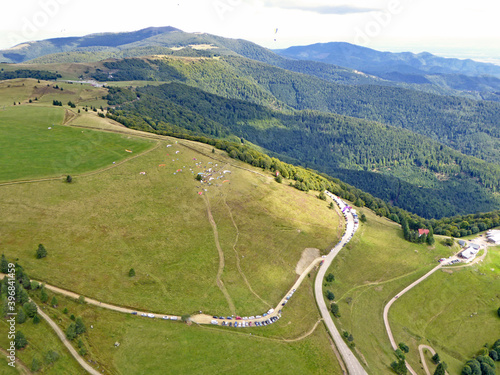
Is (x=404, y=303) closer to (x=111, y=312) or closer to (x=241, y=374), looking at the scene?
(x=241, y=374)

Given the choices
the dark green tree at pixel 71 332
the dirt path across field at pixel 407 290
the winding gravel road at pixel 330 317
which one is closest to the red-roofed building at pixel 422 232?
the dirt path across field at pixel 407 290

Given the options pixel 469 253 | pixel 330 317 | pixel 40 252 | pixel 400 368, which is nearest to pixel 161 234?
pixel 40 252

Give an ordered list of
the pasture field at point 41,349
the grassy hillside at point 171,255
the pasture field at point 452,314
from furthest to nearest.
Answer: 1. the pasture field at point 452,314
2. the grassy hillside at point 171,255
3. the pasture field at point 41,349

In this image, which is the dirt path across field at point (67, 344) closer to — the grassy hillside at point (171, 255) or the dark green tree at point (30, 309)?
the grassy hillside at point (171, 255)

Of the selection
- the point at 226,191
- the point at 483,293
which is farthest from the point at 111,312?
the point at 483,293

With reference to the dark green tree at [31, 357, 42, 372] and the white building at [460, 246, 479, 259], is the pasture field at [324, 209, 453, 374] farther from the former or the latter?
the dark green tree at [31, 357, 42, 372]

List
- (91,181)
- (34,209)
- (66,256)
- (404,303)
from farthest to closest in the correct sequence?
(91,181) < (404,303) < (34,209) < (66,256)
